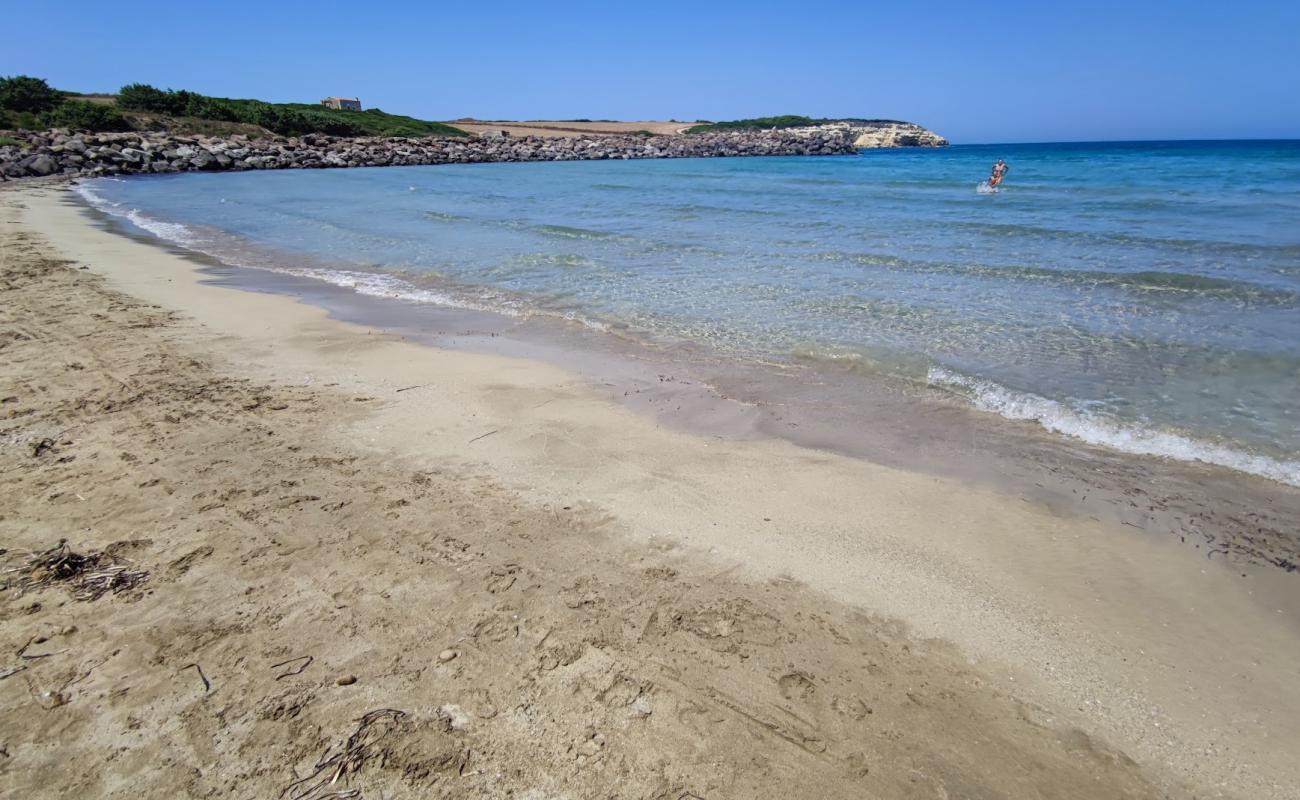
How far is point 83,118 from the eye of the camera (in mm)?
42906

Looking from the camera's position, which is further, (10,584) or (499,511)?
(499,511)

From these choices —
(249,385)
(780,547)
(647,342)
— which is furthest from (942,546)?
(249,385)

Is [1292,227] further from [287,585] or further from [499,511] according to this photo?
[287,585]

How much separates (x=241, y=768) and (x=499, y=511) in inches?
74.9

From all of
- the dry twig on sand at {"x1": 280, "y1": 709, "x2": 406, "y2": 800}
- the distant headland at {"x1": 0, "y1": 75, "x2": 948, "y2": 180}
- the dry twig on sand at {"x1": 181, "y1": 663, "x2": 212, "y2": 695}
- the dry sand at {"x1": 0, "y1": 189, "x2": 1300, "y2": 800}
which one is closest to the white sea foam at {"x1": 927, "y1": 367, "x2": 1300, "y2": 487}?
the dry sand at {"x1": 0, "y1": 189, "x2": 1300, "y2": 800}

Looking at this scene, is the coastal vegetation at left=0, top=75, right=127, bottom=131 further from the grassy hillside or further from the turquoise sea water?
the grassy hillside

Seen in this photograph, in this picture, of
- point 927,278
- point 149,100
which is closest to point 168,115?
point 149,100

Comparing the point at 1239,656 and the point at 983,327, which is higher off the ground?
the point at 983,327

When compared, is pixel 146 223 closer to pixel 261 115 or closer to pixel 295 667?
pixel 295 667

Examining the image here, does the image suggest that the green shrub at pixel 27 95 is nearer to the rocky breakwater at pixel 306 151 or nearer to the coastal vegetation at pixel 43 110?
the coastal vegetation at pixel 43 110

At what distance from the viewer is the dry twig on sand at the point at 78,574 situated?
326 centimetres

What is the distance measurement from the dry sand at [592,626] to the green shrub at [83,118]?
52.0m

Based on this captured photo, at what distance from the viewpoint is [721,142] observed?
77.5 meters

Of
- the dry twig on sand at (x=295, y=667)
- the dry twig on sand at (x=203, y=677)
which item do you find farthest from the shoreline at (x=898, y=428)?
the dry twig on sand at (x=203, y=677)
